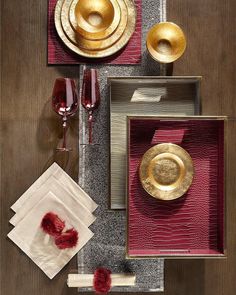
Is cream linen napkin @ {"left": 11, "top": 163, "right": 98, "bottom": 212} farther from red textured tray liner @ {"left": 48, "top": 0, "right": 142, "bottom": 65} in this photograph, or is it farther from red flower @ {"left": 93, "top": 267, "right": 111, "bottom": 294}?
red textured tray liner @ {"left": 48, "top": 0, "right": 142, "bottom": 65}

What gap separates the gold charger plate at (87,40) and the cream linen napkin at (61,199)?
39 cm

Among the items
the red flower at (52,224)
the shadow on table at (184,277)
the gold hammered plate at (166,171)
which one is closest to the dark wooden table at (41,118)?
the shadow on table at (184,277)

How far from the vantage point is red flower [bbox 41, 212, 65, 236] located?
50.8 inches

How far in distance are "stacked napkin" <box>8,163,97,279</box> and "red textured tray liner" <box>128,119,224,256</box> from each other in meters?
0.18

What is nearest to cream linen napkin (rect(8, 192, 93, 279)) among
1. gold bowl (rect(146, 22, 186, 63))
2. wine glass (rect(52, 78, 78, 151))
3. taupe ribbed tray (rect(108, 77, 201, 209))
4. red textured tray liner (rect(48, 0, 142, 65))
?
taupe ribbed tray (rect(108, 77, 201, 209))

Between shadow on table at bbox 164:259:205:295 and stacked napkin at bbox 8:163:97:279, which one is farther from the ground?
stacked napkin at bbox 8:163:97:279

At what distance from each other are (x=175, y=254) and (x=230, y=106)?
46 centimetres

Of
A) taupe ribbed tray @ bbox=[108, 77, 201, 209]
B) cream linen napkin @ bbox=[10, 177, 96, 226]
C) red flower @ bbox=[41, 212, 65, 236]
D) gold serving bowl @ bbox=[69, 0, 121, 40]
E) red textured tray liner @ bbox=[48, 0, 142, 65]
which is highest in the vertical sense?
gold serving bowl @ bbox=[69, 0, 121, 40]

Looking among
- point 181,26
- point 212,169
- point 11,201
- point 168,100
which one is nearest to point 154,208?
point 212,169

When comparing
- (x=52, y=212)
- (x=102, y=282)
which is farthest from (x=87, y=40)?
(x=102, y=282)

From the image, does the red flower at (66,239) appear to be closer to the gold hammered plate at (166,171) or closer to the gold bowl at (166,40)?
the gold hammered plate at (166,171)

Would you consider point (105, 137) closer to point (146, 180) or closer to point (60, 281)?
point (146, 180)

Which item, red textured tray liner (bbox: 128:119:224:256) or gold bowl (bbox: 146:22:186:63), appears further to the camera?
gold bowl (bbox: 146:22:186:63)

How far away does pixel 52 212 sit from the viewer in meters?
1.31
